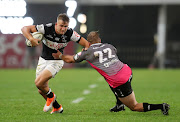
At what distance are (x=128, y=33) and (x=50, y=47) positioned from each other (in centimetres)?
2491

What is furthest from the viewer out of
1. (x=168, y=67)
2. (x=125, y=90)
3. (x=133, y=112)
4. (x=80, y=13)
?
(x=168, y=67)

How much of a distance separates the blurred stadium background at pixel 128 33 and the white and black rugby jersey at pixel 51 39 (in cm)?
2099

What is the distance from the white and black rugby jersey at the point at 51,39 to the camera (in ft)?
23.3

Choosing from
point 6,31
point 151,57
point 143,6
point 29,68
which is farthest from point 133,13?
point 6,31

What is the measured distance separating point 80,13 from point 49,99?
2076 cm

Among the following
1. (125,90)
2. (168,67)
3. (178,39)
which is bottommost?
(168,67)

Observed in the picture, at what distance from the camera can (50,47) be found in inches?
287

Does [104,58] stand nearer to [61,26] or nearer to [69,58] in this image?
[69,58]

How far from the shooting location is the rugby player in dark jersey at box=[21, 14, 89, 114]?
22.6ft

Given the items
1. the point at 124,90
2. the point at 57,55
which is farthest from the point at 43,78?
the point at 124,90

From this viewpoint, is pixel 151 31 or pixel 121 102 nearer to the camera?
pixel 121 102

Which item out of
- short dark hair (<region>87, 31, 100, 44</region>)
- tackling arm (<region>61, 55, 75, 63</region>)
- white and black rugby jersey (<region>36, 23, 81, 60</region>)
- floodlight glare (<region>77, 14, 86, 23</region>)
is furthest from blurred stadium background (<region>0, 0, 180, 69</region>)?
short dark hair (<region>87, 31, 100, 44</region>)

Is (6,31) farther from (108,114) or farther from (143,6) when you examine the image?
(108,114)

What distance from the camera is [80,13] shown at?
27.4 metres
